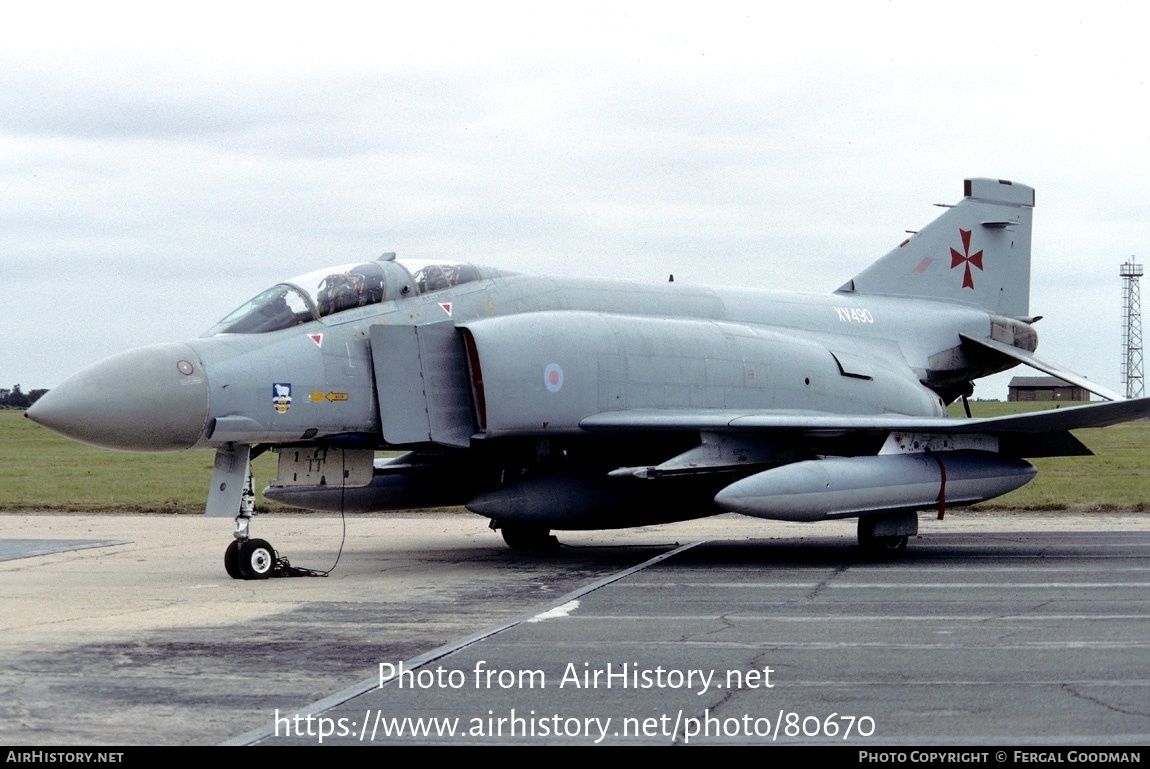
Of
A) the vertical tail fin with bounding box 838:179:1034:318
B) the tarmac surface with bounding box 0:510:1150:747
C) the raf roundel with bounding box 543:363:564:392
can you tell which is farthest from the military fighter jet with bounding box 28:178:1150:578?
the vertical tail fin with bounding box 838:179:1034:318

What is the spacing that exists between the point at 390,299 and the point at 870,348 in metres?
6.91

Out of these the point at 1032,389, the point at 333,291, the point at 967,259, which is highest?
the point at 967,259

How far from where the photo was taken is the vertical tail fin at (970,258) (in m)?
19.1

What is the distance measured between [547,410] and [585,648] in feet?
18.6

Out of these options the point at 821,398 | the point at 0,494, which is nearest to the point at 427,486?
the point at 821,398

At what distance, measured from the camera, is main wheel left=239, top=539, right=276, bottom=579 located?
1259cm

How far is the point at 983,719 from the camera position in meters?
6.13

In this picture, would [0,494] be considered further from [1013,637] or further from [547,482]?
[1013,637]

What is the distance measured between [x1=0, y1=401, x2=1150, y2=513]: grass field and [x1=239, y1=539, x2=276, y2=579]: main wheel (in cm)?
1017

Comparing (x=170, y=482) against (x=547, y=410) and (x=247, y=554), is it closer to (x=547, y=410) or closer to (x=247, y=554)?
(x=247, y=554)

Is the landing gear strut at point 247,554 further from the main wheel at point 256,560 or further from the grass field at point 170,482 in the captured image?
the grass field at point 170,482

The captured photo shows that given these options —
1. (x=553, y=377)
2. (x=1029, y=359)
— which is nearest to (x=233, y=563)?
(x=553, y=377)

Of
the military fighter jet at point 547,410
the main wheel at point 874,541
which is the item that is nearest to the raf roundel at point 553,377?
the military fighter jet at point 547,410

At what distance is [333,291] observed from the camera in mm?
13383
